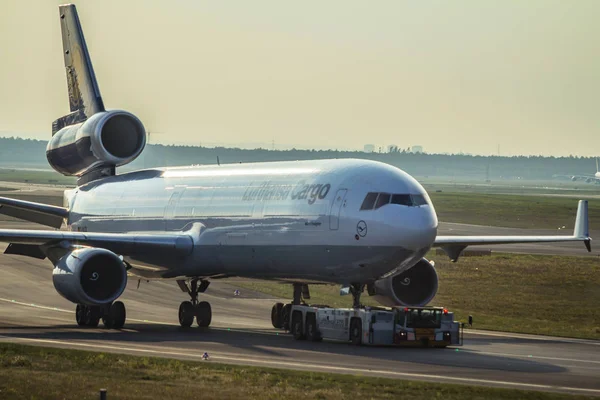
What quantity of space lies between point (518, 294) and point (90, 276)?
28005 mm

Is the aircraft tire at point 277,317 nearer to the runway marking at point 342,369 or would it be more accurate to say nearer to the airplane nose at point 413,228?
the airplane nose at point 413,228

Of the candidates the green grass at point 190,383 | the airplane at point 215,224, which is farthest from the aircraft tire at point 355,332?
the green grass at point 190,383

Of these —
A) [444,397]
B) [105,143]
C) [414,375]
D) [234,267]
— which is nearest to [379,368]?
[414,375]

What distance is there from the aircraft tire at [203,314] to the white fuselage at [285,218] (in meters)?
1.73

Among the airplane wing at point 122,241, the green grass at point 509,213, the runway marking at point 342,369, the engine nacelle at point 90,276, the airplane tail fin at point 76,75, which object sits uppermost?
the green grass at point 509,213

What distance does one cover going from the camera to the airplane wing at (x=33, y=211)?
4934 centimetres

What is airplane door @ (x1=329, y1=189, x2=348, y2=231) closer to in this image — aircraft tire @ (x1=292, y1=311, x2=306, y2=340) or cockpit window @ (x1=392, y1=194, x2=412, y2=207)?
cockpit window @ (x1=392, y1=194, x2=412, y2=207)

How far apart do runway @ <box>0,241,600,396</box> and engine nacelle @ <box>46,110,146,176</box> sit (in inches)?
278

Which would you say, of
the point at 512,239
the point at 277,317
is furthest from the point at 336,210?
the point at 512,239

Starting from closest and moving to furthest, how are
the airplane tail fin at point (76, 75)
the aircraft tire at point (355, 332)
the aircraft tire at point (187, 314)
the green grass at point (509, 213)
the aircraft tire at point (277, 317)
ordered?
the aircraft tire at point (355, 332) < the aircraft tire at point (277, 317) < the aircraft tire at point (187, 314) < the airplane tail fin at point (76, 75) < the green grass at point (509, 213)

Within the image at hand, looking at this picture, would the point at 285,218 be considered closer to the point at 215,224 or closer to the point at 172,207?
the point at 215,224

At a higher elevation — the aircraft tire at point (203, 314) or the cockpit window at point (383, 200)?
the cockpit window at point (383, 200)

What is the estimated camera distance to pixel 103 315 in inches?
1786

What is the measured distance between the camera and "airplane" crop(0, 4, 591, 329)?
37.8 meters
